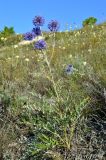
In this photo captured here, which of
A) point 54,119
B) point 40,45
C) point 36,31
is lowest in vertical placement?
point 54,119

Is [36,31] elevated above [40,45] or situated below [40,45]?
above

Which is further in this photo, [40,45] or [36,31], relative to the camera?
[36,31]

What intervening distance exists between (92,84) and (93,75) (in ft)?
0.77

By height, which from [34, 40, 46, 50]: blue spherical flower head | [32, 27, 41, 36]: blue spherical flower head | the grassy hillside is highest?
[32, 27, 41, 36]: blue spherical flower head

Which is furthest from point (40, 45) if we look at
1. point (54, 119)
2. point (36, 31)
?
point (54, 119)

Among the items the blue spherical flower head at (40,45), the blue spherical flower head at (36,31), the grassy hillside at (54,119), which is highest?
the blue spherical flower head at (36,31)

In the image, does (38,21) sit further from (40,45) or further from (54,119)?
(54,119)

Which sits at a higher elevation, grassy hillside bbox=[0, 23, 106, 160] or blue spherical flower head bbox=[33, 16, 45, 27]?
blue spherical flower head bbox=[33, 16, 45, 27]

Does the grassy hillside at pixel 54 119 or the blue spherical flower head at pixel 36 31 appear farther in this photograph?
the blue spherical flower head at pixel 36 31

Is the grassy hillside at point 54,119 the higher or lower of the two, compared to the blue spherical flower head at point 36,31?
lower

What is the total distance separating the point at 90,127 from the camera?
12.8 ft

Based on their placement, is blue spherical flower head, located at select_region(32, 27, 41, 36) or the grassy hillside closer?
the grassy hillside

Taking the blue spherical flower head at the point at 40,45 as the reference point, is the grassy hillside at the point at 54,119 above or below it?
below

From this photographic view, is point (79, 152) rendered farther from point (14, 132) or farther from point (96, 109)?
point (14, 132)
